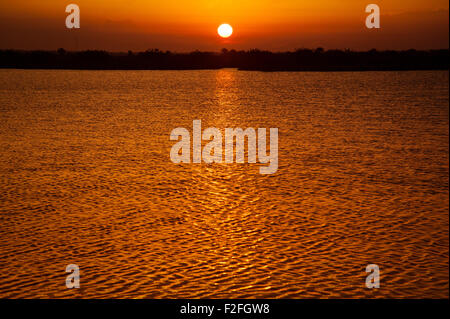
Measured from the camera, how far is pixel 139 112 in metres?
59.2

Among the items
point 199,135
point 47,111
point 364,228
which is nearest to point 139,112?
point 47,111

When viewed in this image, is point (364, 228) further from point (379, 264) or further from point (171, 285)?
point (171, 285)

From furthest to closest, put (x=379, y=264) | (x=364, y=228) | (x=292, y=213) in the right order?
(x=292, y=213)
(x=364, y=228)
(x=379, y=264)

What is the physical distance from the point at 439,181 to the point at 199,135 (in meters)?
19.2

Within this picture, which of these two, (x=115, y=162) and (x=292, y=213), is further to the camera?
(x=115, y=162)

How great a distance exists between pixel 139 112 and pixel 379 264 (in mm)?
46497

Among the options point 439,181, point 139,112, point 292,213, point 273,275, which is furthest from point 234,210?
point 139,112

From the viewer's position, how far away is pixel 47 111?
57.9 m

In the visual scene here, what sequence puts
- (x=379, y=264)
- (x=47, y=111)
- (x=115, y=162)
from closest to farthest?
(x=379, y=264), (x=115, y=162), (x=47, y=111)

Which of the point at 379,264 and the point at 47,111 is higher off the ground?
the point at 47,111

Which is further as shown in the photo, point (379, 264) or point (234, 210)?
point (234, 210)

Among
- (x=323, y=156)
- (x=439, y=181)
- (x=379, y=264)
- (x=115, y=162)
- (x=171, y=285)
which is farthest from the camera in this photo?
(x=323, y=156)

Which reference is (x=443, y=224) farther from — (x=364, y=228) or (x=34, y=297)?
(x=34, y=297)
